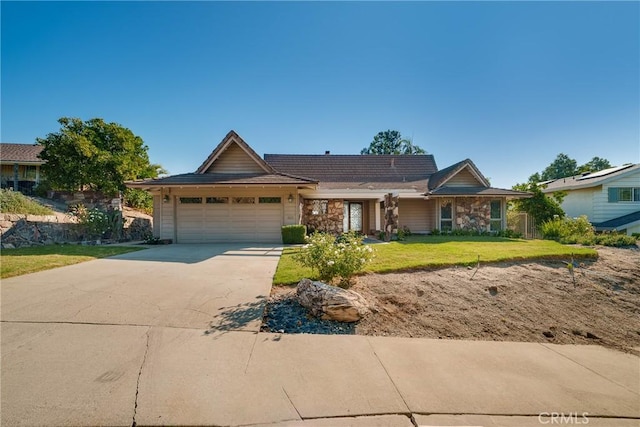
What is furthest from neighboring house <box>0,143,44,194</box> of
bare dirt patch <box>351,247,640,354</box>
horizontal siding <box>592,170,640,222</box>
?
horizontal siding <box>592,170,640,222</box>

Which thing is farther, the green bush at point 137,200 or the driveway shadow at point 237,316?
the green bush at point 137,200

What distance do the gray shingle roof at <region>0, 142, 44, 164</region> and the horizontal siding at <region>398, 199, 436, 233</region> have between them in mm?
30954

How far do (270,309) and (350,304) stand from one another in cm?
137

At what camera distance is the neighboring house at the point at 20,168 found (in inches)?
907

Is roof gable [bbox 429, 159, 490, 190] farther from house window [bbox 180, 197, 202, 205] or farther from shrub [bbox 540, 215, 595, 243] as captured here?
house window [bbox 180, 197, 202, 205]

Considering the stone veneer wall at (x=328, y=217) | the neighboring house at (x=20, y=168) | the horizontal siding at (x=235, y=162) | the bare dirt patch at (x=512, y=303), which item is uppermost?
the neighboring house at (x=20, y=168)

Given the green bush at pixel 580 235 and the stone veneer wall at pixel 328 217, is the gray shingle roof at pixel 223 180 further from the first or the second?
the green bush at pixel 580 235

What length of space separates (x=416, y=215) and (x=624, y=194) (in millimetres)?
13606

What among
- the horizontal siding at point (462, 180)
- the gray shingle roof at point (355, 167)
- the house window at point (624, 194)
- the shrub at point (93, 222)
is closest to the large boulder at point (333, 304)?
the shrub at point (93, 222)

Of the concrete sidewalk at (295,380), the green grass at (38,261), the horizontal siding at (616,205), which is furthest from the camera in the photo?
the horizontal siding at (616,205)

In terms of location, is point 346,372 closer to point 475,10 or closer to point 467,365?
point 467,365

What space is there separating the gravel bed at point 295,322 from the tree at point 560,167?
185 feet

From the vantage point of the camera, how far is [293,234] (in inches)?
477

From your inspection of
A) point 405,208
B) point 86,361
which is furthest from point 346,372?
point 405,208
